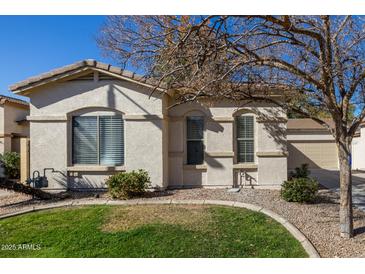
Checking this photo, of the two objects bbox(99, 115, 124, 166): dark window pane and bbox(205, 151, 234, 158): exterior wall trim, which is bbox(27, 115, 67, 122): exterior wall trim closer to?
bbox(99, 115, 124, 166): dark window pane

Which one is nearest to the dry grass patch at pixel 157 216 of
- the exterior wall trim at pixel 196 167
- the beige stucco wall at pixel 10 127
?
the exterior wall trim at pixel 196 167

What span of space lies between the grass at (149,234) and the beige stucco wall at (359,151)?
49.0ft

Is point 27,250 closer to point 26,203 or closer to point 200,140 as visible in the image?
point 26,203

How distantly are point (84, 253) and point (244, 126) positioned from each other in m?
7.22

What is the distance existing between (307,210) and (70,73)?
851 cm

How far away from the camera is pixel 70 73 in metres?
10.1

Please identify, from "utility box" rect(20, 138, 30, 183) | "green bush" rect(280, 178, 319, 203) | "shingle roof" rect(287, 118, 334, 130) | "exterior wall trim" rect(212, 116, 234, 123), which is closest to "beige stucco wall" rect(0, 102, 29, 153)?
"utility box" rect(20, 138, 30, 183)

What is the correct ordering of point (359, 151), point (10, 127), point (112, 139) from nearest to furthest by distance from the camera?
point (112, 139), point (10, 127), point (359, 151)

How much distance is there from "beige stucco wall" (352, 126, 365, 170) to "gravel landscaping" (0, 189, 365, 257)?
407 inches

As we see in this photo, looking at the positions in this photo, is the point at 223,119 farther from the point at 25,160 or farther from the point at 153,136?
the point at 25,160

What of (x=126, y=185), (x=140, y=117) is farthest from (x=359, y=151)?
(x=126, y=185)

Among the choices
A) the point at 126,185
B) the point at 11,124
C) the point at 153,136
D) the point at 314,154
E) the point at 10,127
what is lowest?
the point at 126,185

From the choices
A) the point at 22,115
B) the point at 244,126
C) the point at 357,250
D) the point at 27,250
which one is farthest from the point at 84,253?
the point at 22,115

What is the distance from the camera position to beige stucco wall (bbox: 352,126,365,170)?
18881mm
